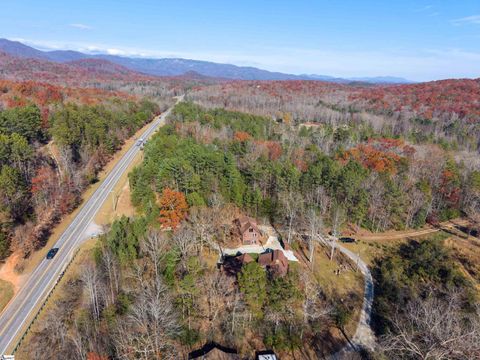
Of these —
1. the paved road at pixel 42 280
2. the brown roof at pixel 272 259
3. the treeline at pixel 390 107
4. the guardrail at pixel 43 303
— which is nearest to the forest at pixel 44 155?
the paved road at pixel 42 280

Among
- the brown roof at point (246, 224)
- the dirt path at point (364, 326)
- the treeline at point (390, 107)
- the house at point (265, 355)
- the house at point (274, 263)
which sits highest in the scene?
the treeline at point (390, 107)

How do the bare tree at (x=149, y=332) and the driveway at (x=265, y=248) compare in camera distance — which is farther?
the driveway at (x=265, y=248)

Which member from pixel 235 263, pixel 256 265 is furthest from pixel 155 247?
pixel 256 265

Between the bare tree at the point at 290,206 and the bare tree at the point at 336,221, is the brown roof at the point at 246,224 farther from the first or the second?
the bare tree at the point at 336,221

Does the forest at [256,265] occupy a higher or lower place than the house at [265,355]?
higher

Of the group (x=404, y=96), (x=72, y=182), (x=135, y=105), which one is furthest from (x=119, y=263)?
(x=404, y=96)

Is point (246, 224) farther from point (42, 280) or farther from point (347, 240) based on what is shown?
point (42, 280)

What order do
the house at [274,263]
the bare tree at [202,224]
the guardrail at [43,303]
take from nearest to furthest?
the guardrail at [43,303]
the house at [274,263]
the bare tree at [202,224]
